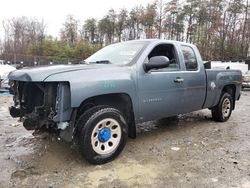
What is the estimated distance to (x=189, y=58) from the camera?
608 centimetres

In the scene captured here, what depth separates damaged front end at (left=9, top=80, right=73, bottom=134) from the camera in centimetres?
396

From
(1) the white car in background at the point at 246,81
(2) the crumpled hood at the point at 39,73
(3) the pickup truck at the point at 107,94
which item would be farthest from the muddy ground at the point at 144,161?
(1) the white car in background at the point at 246,81

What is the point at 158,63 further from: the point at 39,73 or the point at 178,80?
the point at 39,73

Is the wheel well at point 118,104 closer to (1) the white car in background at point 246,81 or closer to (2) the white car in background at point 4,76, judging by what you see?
(2) the white car in background at point 4,76

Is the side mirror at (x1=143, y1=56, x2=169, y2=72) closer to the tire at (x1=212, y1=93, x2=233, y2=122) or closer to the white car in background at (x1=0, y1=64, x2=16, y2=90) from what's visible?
the tire at (x1=212, y1=93, x2=233, y2=122)

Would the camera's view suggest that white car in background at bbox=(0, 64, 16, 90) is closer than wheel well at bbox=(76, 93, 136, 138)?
No

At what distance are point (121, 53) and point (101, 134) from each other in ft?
5.30

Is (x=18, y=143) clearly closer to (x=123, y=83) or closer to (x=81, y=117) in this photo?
(x=81, y=117)

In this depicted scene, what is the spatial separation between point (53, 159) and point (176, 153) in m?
1.92

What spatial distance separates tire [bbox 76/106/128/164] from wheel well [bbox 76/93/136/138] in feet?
0.50

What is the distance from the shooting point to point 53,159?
4547 mm

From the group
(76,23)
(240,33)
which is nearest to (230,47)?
(240,33)

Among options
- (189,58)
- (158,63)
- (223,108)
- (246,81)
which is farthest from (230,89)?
(246,81)

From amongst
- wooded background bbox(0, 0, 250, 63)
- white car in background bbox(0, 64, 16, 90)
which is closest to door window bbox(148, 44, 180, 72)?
white car in background bbox(0, 64, 16, 90)
